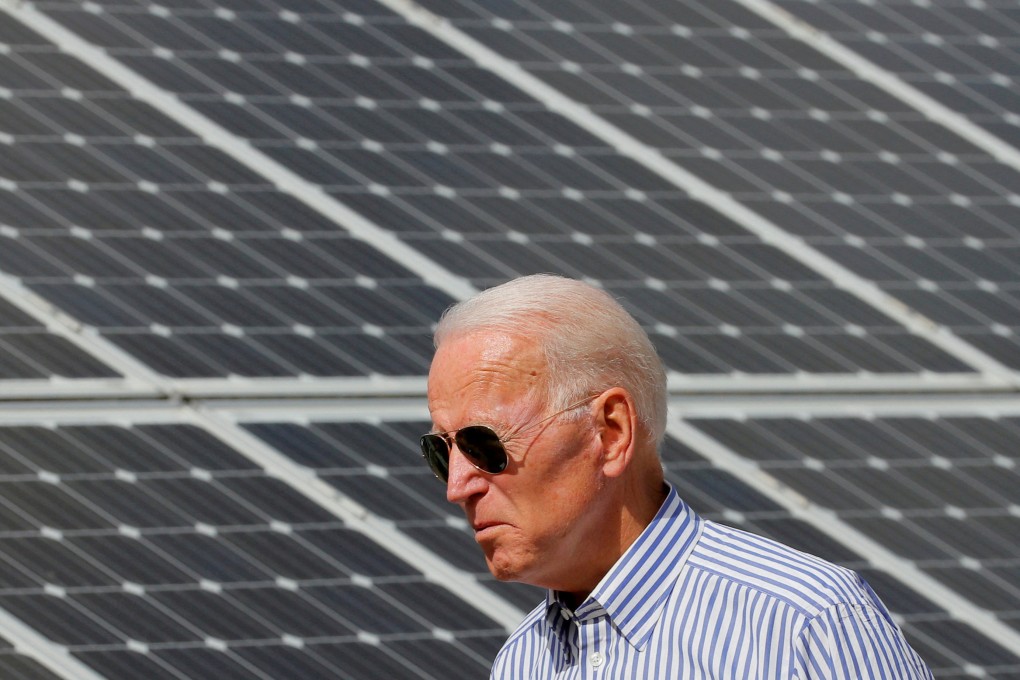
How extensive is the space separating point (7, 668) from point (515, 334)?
2.33 m

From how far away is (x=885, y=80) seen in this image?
3.76 m

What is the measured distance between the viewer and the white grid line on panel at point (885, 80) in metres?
3.74

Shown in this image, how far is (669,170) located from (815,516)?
122cm

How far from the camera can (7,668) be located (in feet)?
10.9

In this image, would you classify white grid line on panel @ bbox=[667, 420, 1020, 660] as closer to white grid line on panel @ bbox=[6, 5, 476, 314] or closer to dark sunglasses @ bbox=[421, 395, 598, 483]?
white grid line on panel @ bbox=[6, 5, 476, 314]

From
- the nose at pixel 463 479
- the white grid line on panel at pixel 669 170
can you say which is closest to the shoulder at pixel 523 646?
the nose at pixel 463 479

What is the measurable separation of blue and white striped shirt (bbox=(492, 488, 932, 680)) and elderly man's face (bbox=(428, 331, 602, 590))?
12 cm

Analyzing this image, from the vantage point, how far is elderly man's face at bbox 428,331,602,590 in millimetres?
1845

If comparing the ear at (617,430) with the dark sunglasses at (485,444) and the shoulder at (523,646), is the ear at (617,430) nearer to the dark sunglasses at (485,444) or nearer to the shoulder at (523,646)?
the dark sunglasses at (485,444)

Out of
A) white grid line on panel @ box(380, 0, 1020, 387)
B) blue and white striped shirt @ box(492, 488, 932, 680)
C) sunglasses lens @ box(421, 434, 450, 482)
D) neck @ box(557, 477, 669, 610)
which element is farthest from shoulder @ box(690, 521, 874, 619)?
white grid line on panel @ box(380, 0, 1020, 387)

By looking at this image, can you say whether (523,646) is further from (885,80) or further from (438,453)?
(885,80)

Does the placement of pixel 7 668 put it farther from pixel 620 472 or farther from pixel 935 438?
pixel 935 438

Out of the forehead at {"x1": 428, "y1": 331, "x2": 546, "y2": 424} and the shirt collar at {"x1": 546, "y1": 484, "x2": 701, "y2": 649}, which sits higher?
the forehead at {"x1": 428, "y1": 331, "x2": 546, "y2": 424}

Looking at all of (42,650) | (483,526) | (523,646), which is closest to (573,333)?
(483,526)
